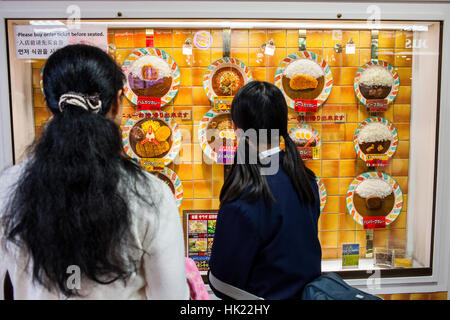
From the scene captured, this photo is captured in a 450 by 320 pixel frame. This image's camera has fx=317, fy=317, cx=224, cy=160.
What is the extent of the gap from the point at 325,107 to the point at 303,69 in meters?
0.31

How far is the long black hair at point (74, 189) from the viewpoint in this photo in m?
0.84

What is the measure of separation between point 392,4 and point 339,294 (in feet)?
5.63

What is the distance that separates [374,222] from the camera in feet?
6.89

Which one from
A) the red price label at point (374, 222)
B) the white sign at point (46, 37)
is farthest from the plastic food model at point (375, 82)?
the white sign at point (46, 37)

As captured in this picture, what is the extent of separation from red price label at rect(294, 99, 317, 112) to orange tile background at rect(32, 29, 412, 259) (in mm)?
78

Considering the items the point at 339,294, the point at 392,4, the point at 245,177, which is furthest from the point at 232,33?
the point at 339,294

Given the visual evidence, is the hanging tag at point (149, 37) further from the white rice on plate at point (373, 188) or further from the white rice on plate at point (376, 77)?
the white rice on plate at point (373, 188)

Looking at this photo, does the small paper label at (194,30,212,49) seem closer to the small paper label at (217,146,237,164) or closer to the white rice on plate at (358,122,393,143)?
the small paper label at (217,146,237,164)

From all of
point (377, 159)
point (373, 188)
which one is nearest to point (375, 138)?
point (377, 159)

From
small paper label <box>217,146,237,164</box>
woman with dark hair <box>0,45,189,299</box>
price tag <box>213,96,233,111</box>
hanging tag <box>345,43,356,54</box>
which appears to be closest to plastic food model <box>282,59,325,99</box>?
hanging tag <box>345,43,356,54</box>

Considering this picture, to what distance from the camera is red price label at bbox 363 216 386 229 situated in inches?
82.7

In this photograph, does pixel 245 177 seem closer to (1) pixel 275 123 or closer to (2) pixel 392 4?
(1) pixel 275 123

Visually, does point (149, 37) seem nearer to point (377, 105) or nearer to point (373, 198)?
point (377, 105)

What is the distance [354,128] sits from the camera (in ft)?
7.04
